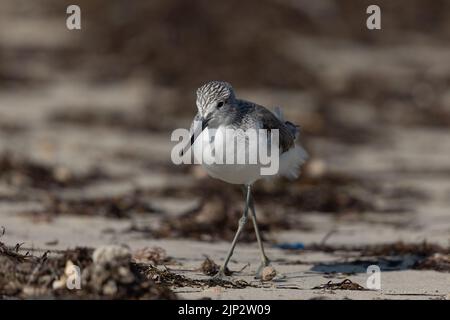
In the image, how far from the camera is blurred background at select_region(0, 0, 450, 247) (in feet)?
24.0

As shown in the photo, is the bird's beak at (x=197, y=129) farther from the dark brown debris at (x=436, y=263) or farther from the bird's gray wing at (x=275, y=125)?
the dark brown debris at (x=436, y=263)

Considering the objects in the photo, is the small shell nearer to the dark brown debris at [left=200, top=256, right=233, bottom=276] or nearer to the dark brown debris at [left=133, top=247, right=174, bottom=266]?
the dark brown debris at [left=200, top=256, right=233, bottom=276]

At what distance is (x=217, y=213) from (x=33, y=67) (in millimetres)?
8032

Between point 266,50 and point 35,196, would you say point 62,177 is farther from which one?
point 266,50

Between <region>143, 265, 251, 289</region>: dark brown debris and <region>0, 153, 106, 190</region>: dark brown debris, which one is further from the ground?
<region>0, 153, 106, 190</region>: dark brown debris

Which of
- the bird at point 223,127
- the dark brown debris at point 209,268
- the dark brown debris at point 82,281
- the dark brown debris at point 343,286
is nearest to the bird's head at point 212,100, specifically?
the bird at point 223,127

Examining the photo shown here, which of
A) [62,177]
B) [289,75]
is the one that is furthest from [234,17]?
[62,177]

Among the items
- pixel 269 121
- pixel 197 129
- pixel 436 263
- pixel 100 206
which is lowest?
pixel 436 263

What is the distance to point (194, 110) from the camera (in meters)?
11.9

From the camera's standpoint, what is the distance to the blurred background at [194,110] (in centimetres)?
733

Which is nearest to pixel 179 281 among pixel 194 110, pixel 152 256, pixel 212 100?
pixel 152 256

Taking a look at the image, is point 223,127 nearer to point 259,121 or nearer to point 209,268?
point 259,121

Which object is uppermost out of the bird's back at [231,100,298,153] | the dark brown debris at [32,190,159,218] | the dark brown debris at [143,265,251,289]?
the bird's back at [231,100,298,153]

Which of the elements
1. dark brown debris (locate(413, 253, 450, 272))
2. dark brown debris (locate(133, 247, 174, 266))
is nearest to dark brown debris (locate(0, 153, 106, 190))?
dark brown debris (locate(133, 247, 174, 266))
